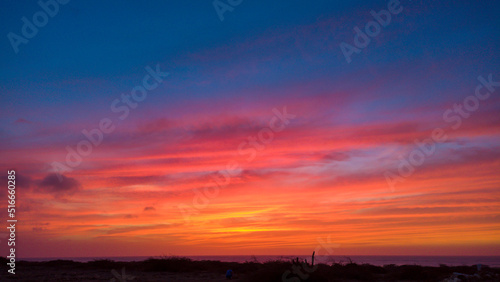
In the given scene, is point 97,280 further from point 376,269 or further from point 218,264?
point 376,269

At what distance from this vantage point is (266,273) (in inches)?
731

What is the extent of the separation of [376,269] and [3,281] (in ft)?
77.7

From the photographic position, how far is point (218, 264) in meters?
36.2

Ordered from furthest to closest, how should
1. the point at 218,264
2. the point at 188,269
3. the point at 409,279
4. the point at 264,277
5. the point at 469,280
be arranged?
the point at 218,264 → the point at 188,269 → the point at 409,279 → the point at 469,280 → the point at 264,277

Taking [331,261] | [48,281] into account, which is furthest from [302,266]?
[48,281]

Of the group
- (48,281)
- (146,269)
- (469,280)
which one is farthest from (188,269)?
(469,280)

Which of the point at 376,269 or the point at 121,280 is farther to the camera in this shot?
the point at 376,269

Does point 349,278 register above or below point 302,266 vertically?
below

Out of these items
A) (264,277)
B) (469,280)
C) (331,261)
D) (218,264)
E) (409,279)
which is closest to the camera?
(264,277)

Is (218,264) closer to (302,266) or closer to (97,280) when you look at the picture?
(97,280)

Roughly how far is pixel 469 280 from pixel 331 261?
35.8 ft

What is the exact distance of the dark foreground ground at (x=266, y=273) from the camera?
18.7 metres

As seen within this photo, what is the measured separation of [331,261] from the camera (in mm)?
A: 29438

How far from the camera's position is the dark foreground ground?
1867 centimetres
